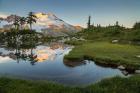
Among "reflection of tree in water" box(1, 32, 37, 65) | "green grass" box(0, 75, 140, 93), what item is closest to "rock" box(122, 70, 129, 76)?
"green grass" box(0, 75, 140, 93)

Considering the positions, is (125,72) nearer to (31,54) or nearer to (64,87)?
(64,87)

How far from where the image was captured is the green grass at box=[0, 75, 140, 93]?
20531mm

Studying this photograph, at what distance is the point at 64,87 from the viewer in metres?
21.2

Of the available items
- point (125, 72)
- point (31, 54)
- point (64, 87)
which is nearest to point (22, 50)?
point (31, 54)

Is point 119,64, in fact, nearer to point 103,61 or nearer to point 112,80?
point 103,61

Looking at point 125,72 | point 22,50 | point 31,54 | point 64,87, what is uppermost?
point 22,50

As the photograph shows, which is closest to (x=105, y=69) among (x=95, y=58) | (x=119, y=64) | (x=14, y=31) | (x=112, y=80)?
(x=119, y=64)

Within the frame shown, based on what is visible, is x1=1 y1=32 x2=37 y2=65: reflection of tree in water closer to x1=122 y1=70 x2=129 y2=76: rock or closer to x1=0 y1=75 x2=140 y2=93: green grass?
x1=122 y1=70 x2=129 y2=76: rock

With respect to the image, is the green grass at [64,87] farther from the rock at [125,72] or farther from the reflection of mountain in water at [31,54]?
the reflection of mountain in water at [31,54]

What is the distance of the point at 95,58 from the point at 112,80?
2209 centimetres

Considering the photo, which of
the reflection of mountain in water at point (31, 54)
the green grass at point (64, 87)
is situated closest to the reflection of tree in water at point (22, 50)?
the reflection of mountain in water at point (31, 54)

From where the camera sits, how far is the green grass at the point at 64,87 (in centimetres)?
2053

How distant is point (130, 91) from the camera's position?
20938mm

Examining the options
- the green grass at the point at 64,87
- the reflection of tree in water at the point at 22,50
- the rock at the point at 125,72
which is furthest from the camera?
the reflection of tree in water at the point at 22,50
